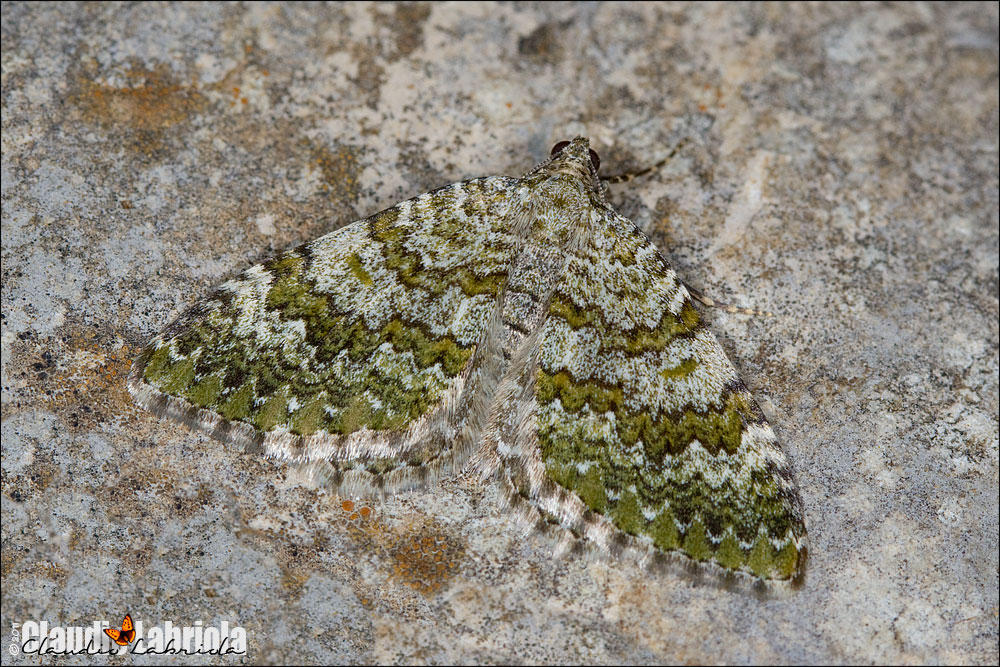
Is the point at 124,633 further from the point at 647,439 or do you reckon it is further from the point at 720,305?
the point at 720,305

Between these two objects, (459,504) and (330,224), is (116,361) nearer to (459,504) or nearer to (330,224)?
(330,224)

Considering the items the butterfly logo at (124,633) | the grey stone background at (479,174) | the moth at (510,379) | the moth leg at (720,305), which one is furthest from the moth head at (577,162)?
the butterfly logo at (124,633)

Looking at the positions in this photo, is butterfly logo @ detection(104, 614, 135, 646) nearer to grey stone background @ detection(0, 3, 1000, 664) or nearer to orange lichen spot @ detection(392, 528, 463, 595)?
grey stone background @ detection(0, 3, 1000, 664)

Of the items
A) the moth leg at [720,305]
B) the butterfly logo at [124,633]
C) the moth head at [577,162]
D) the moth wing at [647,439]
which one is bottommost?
the butterfly logo at [124,633]

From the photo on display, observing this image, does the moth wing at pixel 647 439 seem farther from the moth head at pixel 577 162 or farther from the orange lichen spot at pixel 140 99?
the orange lichen spot at pixel 140 99

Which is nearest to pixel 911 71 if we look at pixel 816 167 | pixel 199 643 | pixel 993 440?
pixel 816 167

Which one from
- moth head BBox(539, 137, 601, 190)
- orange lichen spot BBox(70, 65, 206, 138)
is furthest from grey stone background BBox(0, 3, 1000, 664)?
moth head BBox(539, 137, 601, 190)
